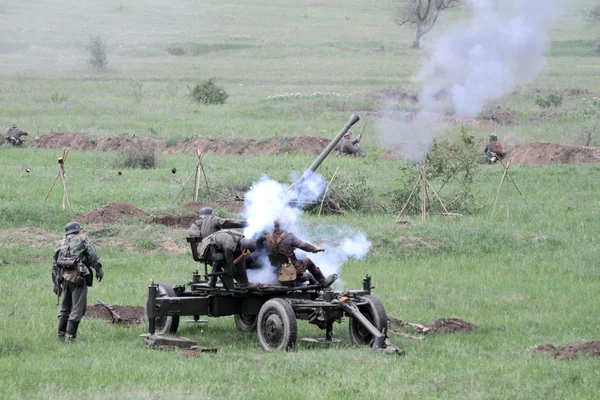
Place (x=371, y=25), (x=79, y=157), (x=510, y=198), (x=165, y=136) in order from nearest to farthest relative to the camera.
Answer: (x=510, y=198)
(x=79, y=157)
(x=165, y=136)
(x=371, y=25)

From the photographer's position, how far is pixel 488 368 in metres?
13.1

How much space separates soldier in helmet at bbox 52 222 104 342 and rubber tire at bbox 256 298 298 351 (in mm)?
2391

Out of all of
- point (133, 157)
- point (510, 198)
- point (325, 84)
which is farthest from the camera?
point (325, 84)

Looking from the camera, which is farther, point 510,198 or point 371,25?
point 371,25

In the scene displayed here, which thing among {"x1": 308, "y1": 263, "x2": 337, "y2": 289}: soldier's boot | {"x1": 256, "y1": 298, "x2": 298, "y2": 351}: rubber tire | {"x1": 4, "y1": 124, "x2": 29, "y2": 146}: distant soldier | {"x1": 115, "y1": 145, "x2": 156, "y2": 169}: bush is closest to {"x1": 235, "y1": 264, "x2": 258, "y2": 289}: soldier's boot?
{"x1": 256, "y1": 298, "x2": 298, "y2": 351}: rubber tire

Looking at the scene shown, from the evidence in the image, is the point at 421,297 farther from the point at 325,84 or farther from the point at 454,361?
the point at 325,84

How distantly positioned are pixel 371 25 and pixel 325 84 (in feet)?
133

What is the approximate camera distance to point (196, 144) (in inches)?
1676

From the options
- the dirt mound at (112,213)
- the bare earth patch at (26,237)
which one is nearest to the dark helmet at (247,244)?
the bare earth patch at (26,237)

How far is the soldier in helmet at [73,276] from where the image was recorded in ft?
48.9

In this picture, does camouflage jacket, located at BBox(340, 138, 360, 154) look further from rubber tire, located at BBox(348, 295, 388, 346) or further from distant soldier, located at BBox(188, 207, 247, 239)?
rubber tire, located at BBox(348, 295, 388, 346)

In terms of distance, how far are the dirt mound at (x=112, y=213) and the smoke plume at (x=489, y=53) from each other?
26.1 ft

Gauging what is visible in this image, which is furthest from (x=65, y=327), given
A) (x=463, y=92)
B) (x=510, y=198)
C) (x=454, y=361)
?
(x=510, y=198)

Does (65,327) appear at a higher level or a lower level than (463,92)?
lower
